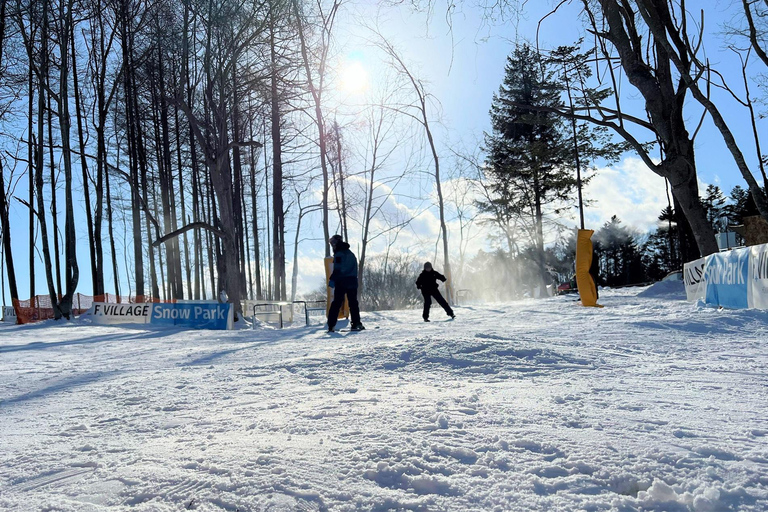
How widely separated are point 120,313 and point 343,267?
9802 millimetres

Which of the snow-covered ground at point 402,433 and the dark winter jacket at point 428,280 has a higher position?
the dark winter jacket at point 428,280

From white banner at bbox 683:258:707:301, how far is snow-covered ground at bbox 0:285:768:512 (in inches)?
292

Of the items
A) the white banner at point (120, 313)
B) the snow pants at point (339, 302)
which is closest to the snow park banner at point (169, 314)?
the white banner at point (120, 313)

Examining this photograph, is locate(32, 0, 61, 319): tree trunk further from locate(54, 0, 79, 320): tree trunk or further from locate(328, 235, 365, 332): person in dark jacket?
locate(328, 235, 365, 332): person in dark jacket

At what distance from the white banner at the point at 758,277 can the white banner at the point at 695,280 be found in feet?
7.84

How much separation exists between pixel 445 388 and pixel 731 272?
9.01 metres

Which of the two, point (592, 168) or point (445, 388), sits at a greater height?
point (592, 168)

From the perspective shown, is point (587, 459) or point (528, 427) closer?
point (587, 459)

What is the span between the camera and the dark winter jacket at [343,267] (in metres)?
9.68

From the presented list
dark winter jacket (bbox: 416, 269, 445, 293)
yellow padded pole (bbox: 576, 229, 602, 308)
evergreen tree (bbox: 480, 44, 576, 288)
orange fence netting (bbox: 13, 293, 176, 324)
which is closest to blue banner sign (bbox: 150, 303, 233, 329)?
orange fence netting (bbox: 13, 293, 176, 324)

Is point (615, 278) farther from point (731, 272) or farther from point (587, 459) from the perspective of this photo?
point (587, 459)

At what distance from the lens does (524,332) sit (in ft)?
24.0

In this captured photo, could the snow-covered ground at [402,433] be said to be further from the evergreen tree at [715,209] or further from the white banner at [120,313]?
the evergreen tree at [715,209]

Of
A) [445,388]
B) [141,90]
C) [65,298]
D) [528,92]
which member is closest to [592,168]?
[528,92]
